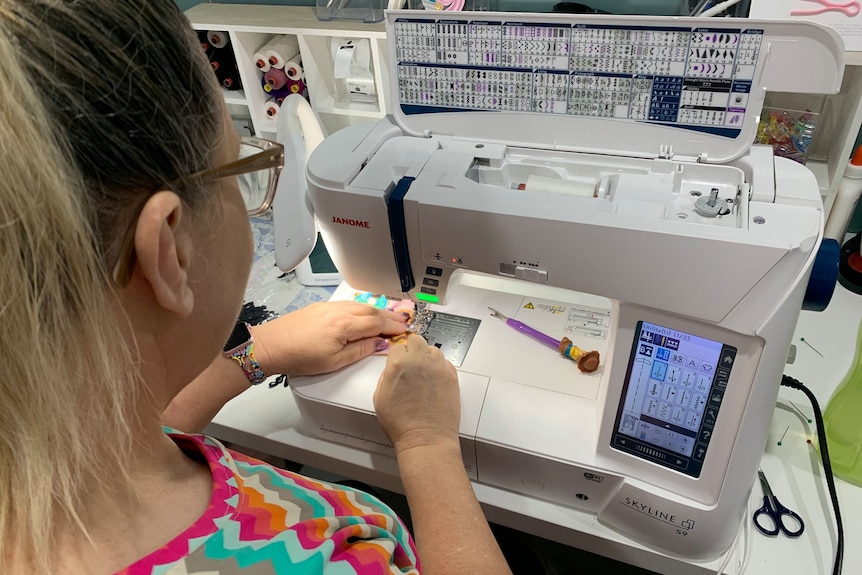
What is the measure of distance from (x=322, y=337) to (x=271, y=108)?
0.79m

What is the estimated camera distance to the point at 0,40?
1.22ft

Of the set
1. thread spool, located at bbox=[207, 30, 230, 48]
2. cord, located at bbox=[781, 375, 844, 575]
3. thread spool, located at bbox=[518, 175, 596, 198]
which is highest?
thread spool, located at bbox=[207, 30, 230, 48]

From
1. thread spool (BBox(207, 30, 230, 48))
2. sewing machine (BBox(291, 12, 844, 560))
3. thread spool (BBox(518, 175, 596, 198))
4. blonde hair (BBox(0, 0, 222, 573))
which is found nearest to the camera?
blonde hair (BBox(0, 0, 222, 573))

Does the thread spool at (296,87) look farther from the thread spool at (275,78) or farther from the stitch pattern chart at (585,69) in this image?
the stitch pattern chart at (585,69)

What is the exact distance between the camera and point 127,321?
0.49 m

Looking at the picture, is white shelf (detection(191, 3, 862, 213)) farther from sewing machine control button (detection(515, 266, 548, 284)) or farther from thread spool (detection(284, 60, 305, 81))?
sewing machine control button (detection(515, 266, 548, 284))

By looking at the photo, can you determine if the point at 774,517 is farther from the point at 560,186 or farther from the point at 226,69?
the point at 226,69

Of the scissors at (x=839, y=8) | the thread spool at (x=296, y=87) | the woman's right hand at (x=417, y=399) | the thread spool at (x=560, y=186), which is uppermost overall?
the scissors at (x=839, y=8)

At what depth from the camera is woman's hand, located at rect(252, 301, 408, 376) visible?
0.95 m

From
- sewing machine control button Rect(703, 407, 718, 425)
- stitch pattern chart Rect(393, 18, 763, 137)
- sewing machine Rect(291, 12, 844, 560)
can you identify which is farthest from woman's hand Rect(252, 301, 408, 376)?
sewing machine control button Rect(703, 407, 718, 425)

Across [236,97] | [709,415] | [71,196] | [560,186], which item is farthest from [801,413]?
[236,97]

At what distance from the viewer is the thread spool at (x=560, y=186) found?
2.66 ft

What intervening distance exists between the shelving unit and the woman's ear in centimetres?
91

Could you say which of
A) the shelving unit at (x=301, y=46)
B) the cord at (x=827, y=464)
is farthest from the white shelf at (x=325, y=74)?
the cord at (x=827, y=464)
